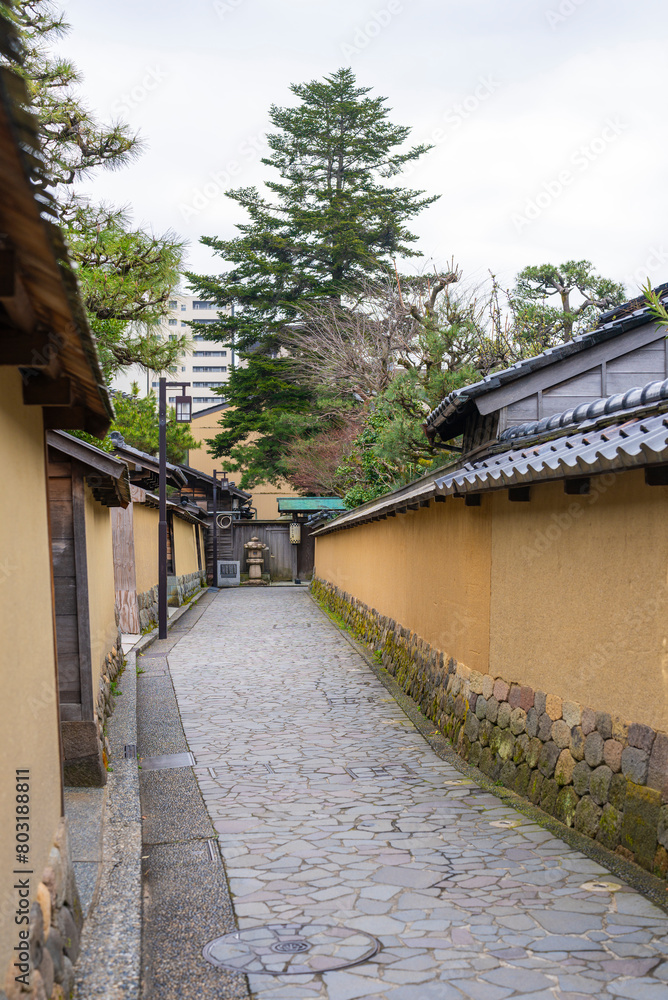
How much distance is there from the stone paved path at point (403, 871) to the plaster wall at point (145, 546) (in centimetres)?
827

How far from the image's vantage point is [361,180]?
129ft

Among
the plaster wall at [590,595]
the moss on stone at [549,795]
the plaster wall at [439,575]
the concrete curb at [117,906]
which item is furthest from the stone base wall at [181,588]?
the moss on stone at [549,795]

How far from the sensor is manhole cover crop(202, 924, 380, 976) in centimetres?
438

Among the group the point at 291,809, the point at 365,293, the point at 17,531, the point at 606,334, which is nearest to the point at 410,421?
the point at 606,334

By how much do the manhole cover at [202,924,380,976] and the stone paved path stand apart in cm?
9

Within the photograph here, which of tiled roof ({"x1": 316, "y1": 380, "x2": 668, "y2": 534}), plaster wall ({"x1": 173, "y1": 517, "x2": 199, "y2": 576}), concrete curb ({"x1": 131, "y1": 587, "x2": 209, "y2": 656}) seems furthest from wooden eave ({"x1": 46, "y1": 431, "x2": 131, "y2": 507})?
plaster wall ({"x1": 173, "y1": 517, "x2": 199, "y2": 576})

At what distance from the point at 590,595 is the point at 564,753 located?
51.0 inches

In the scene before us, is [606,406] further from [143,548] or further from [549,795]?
[143,548]

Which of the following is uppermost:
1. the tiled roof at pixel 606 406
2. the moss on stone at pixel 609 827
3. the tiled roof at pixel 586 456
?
the tiled roof at pixel 606 406

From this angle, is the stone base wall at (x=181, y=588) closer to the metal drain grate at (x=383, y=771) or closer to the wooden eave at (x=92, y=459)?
the wooden eave at (x=92, y=459)

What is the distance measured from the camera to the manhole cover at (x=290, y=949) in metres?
4.38

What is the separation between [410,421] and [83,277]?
26.7 feet

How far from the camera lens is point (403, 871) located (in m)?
5.74

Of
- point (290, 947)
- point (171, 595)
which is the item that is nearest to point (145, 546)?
point (171, 595)
